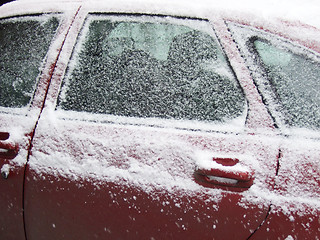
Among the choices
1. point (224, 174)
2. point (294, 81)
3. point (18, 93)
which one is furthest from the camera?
point (18, 93)

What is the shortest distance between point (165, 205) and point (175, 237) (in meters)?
0.15

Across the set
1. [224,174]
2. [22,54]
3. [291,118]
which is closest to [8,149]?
[22,54]

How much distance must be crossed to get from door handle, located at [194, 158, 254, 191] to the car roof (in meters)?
0.68

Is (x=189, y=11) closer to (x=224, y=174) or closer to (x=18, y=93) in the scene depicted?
(x=224, y=174)

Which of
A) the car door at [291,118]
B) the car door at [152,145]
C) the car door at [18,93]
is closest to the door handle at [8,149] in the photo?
the car door at [18,93]

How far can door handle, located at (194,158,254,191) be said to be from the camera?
1304 mm

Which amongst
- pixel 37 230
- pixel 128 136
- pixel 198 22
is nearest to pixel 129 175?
pixel 128 136

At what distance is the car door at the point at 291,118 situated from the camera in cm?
126

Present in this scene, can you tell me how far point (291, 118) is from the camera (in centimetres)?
137

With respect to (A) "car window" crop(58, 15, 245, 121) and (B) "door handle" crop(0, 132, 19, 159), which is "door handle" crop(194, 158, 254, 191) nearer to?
(A) "car window" crop(58, 15, 245, 121)

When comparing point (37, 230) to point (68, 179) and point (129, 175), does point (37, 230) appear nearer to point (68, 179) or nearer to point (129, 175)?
point (68, 179)

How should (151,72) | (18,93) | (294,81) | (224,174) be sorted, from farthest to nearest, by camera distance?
(18,93) → (151,72) → (294,81) → (224,174)

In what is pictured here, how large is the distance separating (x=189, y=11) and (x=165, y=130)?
2.20ft

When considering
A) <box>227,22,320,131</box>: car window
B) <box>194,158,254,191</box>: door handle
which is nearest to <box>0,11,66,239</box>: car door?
<box>194,158,254,191</box>: door handle
